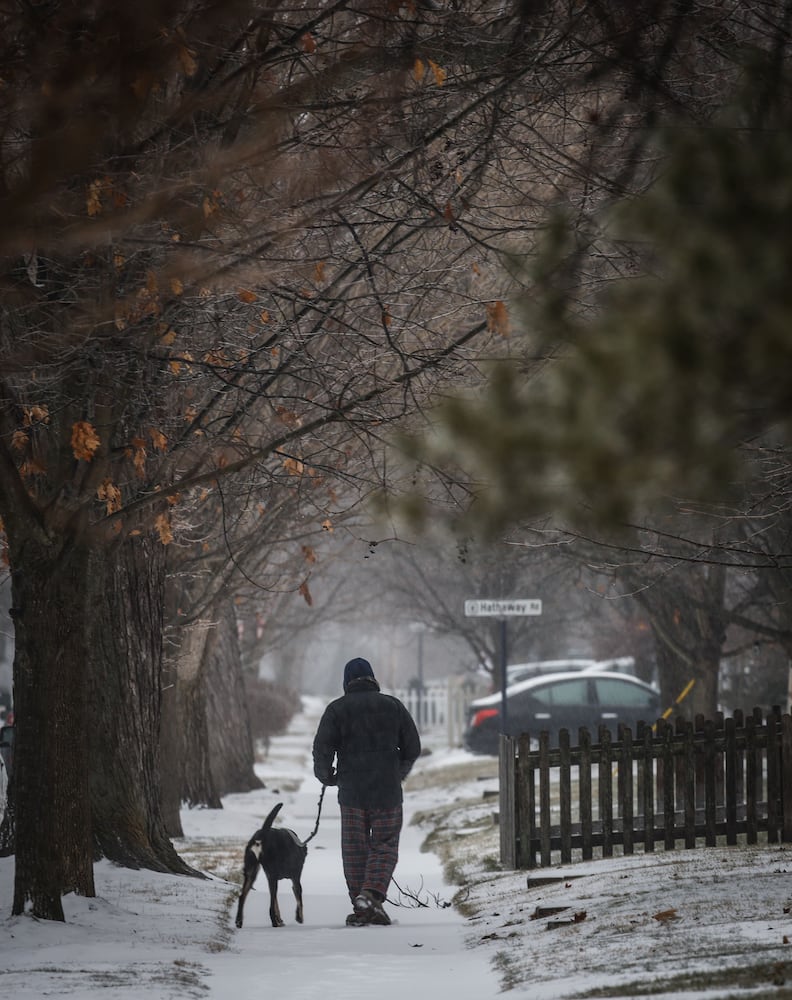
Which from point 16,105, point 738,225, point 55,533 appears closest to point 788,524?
point 55,533

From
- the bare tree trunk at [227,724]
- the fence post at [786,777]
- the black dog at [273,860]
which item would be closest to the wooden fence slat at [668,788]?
the fence post at [786,777]

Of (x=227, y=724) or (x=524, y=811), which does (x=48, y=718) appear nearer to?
(x=524, y=811)

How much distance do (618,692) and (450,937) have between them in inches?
736

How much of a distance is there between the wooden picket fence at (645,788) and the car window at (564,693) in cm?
1423

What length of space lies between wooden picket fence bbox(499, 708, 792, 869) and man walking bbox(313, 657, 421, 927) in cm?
249

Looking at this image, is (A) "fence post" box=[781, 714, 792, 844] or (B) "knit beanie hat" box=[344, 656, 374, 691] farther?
(A) "fence post" box=[781, 714, 792, 844]

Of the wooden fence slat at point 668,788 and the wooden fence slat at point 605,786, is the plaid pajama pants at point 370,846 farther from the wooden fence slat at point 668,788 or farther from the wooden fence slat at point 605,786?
the wooden fence slat at point 668,788

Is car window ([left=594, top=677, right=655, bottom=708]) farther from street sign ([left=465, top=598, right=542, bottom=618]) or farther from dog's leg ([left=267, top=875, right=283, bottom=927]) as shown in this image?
dog's leg ([left=267, top=875, right=283, bottom=927])

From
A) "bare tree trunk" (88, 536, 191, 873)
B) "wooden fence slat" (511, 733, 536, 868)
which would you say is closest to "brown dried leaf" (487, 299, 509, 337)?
"bare tree trunk" (88, 536, 191, 873)

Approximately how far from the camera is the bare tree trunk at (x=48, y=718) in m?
8.42

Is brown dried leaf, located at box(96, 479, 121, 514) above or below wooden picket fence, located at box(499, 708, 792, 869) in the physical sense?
above

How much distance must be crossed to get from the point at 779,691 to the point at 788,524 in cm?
1649

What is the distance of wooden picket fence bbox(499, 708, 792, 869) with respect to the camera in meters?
12.1

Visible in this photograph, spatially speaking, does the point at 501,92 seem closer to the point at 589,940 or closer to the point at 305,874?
the point at 589,940
